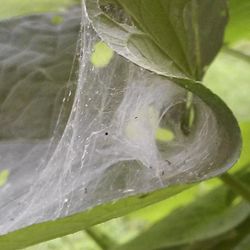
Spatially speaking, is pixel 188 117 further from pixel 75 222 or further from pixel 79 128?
pixel 75 222

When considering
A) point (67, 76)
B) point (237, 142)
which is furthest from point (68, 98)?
point (237, 142)

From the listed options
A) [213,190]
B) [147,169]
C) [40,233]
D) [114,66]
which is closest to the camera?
[40,233]

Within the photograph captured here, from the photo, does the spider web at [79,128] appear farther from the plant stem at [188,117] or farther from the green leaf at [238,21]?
the green leaf at [238,21]

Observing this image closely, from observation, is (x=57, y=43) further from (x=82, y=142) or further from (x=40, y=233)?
(x=40, y=233)

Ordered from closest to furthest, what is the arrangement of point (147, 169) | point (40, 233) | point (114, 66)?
point (40, 233)
point (147, 169)
point (114, 66)

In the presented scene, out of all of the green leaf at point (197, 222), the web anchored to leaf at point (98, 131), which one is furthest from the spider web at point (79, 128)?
the green leaf at point (197, 222)

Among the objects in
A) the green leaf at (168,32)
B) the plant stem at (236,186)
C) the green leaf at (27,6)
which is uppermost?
the green leaf at (168,32)
